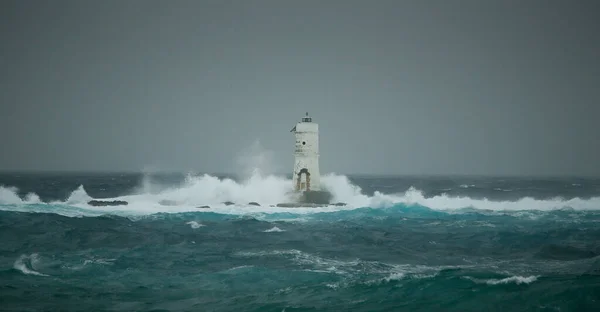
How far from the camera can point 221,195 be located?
173ft

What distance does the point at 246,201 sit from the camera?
51031mm

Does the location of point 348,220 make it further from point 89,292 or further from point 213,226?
point 89,292

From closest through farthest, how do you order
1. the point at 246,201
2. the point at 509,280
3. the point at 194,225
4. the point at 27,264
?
the point at 509,280
the point at 27,264
the point at 194,225
the point at 246,201

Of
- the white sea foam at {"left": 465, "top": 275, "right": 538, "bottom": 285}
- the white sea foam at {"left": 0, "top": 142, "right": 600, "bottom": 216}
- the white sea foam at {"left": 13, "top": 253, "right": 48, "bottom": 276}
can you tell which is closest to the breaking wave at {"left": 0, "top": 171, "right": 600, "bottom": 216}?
the white sea foam at {"left": 0, "top": 142, "right": 600, "bottom": 216}

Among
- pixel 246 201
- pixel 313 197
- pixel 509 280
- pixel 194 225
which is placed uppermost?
pixel 313 197

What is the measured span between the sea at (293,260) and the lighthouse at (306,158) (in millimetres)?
2500

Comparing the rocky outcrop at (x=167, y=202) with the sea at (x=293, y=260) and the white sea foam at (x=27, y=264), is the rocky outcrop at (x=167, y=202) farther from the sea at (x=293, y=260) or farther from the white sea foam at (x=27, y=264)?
the white sea foam at (x=27, y=264)

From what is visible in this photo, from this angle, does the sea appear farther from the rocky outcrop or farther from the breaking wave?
the rocky outcrop

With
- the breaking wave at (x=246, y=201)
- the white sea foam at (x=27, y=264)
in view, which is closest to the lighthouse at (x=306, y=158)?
the breaking wave at (x=246, y=201)

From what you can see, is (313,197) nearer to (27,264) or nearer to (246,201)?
(246,201)

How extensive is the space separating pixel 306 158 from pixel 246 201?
10.1 m

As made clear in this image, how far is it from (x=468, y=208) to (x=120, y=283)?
3535 cm

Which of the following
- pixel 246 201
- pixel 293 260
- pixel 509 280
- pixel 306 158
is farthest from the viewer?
pixel 246 201

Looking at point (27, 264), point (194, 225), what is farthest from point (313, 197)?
point (27, 264)
